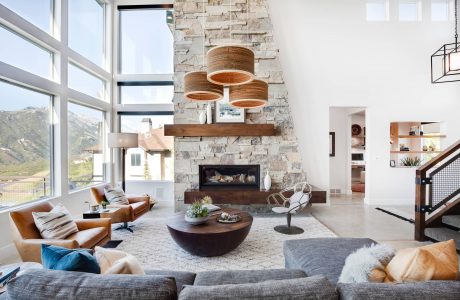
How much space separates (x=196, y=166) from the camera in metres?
5.59

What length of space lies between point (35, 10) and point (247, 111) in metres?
4.27

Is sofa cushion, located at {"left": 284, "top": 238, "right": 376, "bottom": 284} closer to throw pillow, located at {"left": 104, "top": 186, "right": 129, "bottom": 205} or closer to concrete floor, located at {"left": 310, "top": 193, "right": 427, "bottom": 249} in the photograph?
concrete floor, located at {"left": 310, "top": 193, "right": 427, "bottom": 249}

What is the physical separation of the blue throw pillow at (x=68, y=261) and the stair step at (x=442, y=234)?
170 inches

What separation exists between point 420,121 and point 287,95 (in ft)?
11.5

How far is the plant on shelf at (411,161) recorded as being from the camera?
6258 millimetres

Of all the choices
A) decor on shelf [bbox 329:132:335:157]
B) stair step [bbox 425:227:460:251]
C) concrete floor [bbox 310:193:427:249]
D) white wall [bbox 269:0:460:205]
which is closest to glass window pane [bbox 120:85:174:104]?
white wall [bbox 269:0:460:205]

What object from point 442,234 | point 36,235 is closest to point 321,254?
point 442,234

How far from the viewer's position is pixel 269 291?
1015 mm

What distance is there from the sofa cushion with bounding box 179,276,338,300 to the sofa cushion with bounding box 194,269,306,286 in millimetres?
563

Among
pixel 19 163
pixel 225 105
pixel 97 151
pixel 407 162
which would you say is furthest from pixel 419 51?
pixel 19 163

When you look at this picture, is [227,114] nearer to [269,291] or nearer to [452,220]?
[452,220]

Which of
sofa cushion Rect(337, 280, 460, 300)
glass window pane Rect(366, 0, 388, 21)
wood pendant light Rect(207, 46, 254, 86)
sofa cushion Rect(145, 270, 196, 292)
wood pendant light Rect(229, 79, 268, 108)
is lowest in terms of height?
sofa cushion Rect(145, 270, 196, 292)

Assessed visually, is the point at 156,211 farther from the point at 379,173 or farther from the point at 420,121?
the point at 420,121

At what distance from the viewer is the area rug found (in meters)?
2.93
